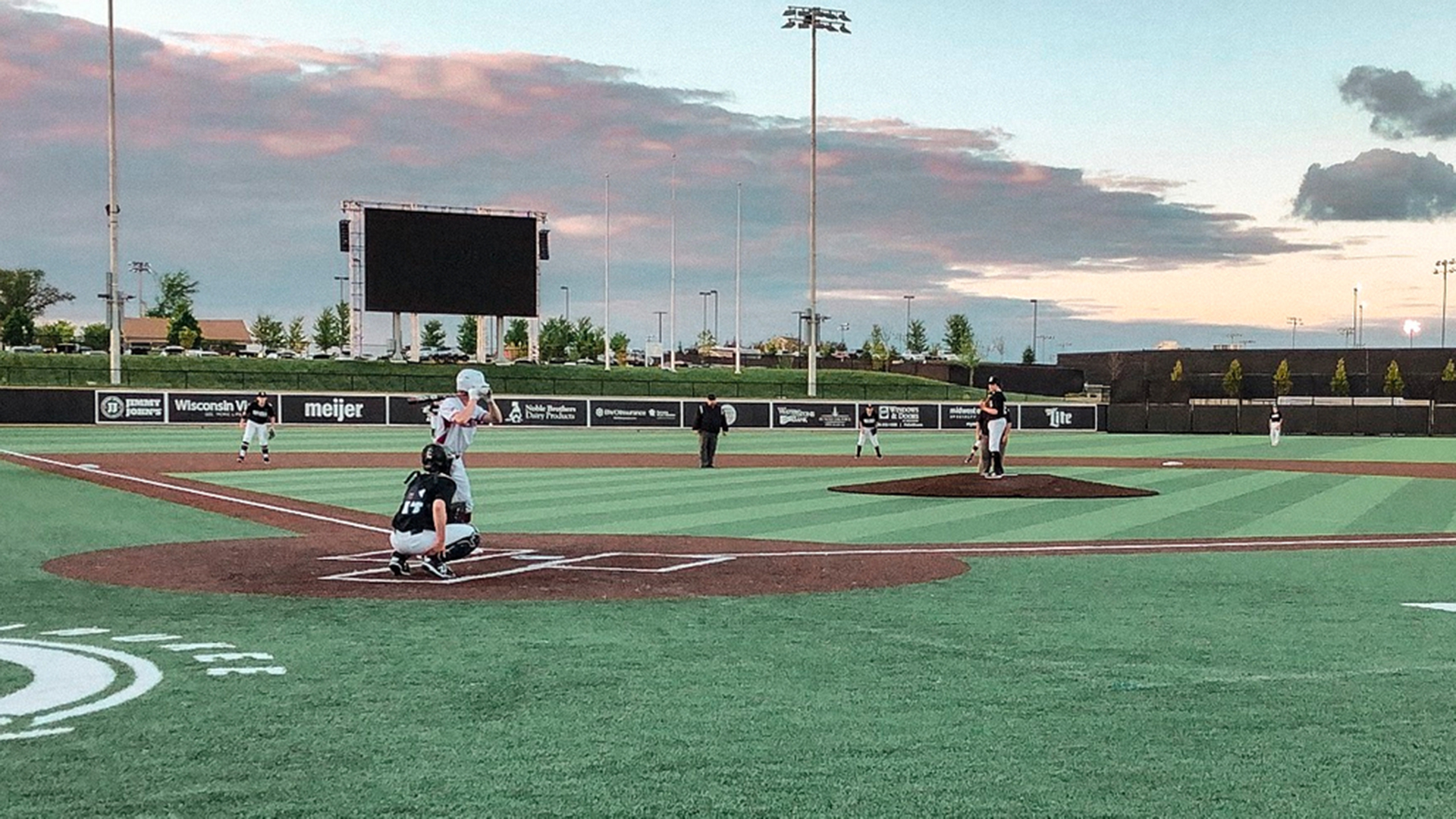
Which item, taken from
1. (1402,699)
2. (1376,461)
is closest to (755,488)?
(1402,699)

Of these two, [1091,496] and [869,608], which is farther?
[1091,496]

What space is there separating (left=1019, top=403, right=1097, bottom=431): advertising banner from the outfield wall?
0.12ft

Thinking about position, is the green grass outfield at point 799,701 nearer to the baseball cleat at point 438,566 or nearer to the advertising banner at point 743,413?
the baseball cleat at point 438,566

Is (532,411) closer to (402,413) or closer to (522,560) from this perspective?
(402,413)

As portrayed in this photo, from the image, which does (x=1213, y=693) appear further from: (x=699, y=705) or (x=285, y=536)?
(x=285, y=536)

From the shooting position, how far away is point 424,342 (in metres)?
139

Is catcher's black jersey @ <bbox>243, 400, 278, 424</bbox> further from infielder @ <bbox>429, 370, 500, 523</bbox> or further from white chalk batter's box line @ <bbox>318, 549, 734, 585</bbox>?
infielder @ <bbox>429, 370, 500, 523</bbox>

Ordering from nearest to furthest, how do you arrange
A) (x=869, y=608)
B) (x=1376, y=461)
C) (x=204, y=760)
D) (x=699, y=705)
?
(x=204, y=760)
(x=699, y=705)
(x=869, y=608)
(x=1376, y=461)

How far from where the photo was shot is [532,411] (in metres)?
52.2

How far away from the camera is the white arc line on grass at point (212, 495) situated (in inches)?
673

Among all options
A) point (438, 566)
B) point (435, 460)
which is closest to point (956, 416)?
point (438, 566)

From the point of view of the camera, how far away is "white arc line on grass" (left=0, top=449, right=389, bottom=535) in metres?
17.1

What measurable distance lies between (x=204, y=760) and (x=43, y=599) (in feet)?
19.2

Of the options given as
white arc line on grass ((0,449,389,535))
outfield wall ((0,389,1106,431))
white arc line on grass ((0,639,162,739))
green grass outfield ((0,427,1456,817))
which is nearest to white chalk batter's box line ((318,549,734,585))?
green grass outfield ((0,427,1456,817))
